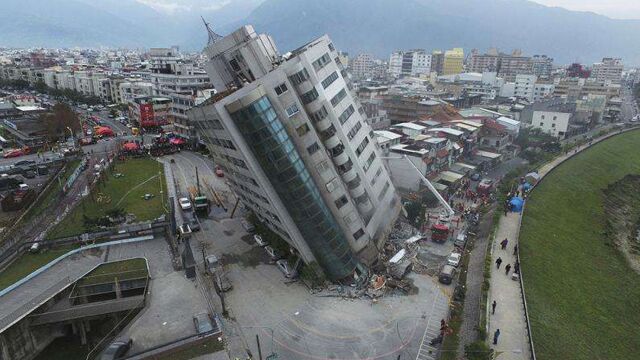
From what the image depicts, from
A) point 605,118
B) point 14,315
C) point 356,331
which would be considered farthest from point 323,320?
point 605,118

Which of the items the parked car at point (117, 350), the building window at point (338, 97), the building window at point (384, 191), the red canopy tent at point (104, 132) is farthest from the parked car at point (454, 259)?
the red canopy tent at point (104, 132)

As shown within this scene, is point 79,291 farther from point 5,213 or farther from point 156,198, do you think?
point 5,213

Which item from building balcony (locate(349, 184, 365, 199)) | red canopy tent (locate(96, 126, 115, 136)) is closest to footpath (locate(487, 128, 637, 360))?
building balcony (locate(349, 184, 365, 199))

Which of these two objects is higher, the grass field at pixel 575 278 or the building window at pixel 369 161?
the building window at pixel 369 161

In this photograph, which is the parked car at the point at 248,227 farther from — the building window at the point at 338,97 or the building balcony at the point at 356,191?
the building window at the point at 338,97

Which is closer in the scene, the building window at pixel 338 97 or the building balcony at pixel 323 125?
the building balcony at pixel 323 125

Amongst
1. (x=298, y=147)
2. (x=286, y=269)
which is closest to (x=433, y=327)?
(x=286, y=269)

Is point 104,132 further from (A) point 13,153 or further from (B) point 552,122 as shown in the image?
(B) point 552,122
